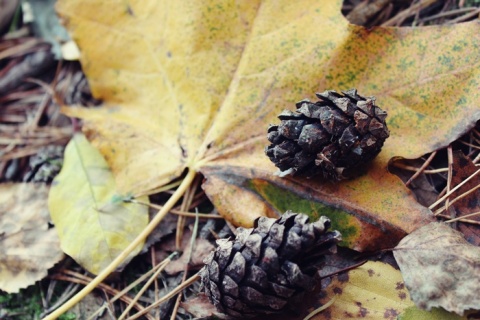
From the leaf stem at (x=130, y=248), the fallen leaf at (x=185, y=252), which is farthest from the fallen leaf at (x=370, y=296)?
the leaf stem at (x=130, y=248)

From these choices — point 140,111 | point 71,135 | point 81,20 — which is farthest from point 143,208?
point 81,20

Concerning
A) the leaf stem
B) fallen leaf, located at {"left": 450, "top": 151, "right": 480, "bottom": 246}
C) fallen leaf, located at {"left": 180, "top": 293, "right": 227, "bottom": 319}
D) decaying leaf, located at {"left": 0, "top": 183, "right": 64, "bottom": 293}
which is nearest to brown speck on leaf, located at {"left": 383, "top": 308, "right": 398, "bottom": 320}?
fallen leaf, located at {"left": 450, "top": 151, "right": 480, "bottom": 246}

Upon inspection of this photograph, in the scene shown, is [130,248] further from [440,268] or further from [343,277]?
[440,268]

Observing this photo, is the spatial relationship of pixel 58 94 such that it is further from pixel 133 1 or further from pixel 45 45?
pixel 133 1

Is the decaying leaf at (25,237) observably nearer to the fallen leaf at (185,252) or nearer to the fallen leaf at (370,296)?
the fallen leaf at (185,252)

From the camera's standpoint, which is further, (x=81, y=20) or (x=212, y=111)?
(x=81, y=20)

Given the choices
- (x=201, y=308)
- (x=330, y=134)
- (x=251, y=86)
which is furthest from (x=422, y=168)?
(x=201, y=308)
